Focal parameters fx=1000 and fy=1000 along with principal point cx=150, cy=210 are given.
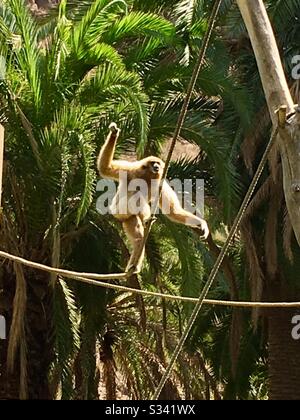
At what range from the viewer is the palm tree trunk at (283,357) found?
17.8 metres

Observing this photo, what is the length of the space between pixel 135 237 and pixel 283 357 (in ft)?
28.4

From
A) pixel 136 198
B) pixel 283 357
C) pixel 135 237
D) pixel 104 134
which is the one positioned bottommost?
pixel 135 237

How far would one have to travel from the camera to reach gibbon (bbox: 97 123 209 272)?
9.77m

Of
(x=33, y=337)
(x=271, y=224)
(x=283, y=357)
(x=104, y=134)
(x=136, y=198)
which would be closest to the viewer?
(x=136, y=198)

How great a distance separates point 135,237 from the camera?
989 cm

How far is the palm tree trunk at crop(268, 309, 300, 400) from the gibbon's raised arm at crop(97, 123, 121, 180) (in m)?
8.10

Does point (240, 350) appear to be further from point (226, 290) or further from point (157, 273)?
point (157, 273)

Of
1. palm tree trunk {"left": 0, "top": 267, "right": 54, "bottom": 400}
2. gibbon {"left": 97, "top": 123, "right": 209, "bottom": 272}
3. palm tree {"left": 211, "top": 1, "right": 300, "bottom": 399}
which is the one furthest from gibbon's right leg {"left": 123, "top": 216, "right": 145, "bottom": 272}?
palm tree {"left": 211, "top": 1, "right": 300, "bottom": 399}

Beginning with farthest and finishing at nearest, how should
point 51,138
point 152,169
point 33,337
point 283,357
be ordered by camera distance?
point 283,357
point 33,337
point 51,138
point 152,169

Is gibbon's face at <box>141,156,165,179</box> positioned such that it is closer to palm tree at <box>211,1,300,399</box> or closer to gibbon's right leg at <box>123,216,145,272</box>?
gibbon's right leg at <box>123,216,145,272</box>

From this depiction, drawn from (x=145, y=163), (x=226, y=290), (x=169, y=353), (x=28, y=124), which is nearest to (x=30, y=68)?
(x=28, y=124)

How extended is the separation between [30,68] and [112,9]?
138 centimetres

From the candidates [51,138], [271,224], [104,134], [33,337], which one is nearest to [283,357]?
[271,224]

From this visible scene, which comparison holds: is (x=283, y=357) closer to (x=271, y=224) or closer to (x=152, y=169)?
(x=271, y=224)
